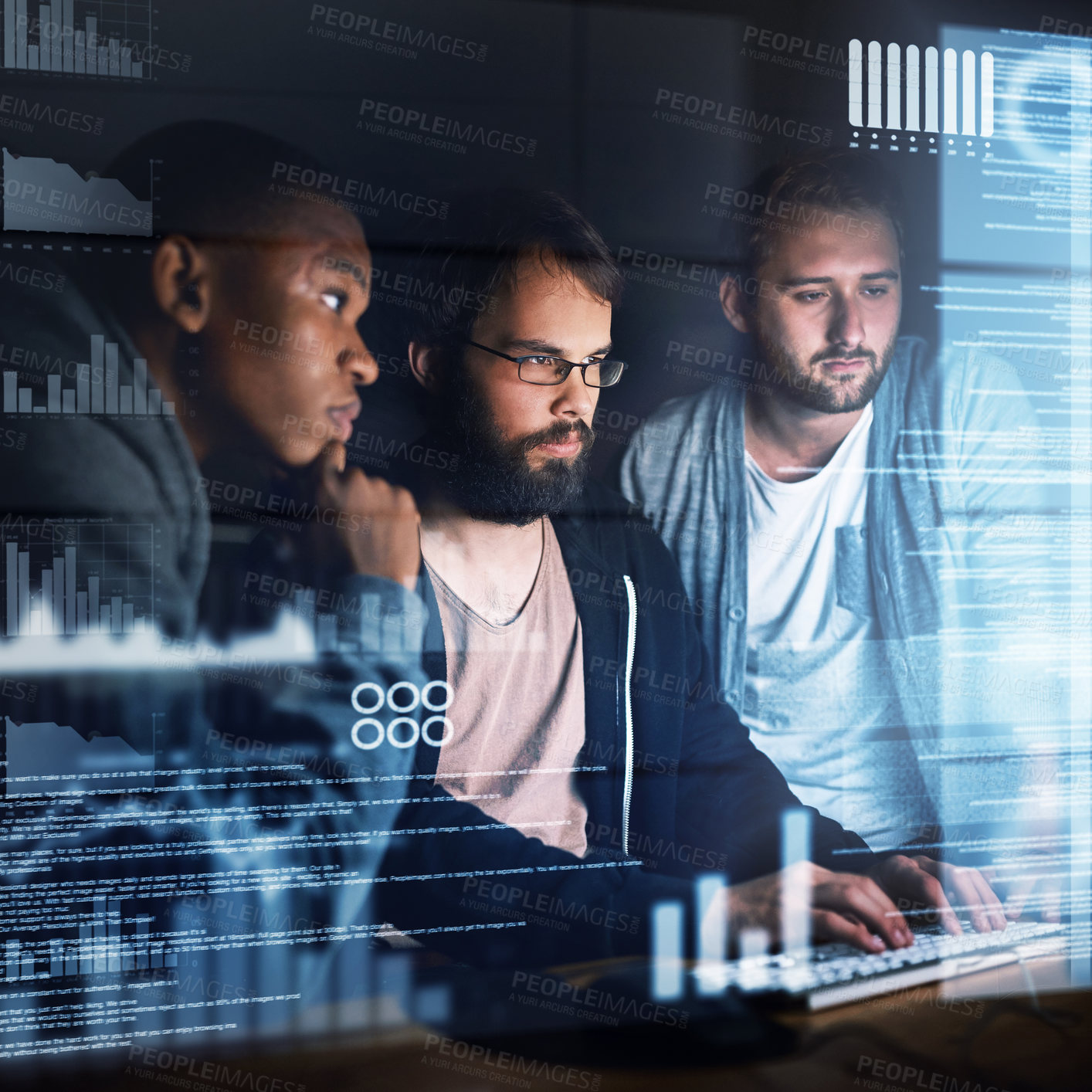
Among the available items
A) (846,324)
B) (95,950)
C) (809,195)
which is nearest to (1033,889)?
(846,324)

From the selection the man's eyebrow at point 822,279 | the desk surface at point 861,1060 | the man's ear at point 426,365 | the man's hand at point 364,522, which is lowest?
the desk surface at point 861,1060

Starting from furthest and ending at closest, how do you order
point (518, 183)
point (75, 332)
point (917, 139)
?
point (917, 139) < point (518, 183) < point (75, 332)

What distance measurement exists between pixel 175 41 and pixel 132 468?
0.65 m

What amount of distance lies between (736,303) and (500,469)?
487 mm

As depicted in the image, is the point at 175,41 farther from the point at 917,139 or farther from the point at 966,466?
the point at 966,466

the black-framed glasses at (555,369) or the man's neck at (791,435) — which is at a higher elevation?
the black-framed glasses at (555,369)

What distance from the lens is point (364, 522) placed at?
4.42ft

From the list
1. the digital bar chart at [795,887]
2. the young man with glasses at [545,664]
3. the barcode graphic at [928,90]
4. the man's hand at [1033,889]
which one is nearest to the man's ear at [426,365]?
the young man with glasses at [545,664]

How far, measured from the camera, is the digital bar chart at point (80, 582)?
1272 millimetres

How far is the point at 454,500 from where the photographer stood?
1.37 m

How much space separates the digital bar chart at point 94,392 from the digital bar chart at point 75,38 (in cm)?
40

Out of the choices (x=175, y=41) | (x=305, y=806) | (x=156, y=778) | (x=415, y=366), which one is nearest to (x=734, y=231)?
(x=415, y=366)

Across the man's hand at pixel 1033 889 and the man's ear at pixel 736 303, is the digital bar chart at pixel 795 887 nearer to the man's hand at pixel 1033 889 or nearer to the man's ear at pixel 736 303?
the man's hand at pixel 1033 889

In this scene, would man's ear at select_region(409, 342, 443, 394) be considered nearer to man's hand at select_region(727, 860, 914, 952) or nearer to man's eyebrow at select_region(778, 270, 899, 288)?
man's eyebrow at select_region(778, 270, 899, 288)
